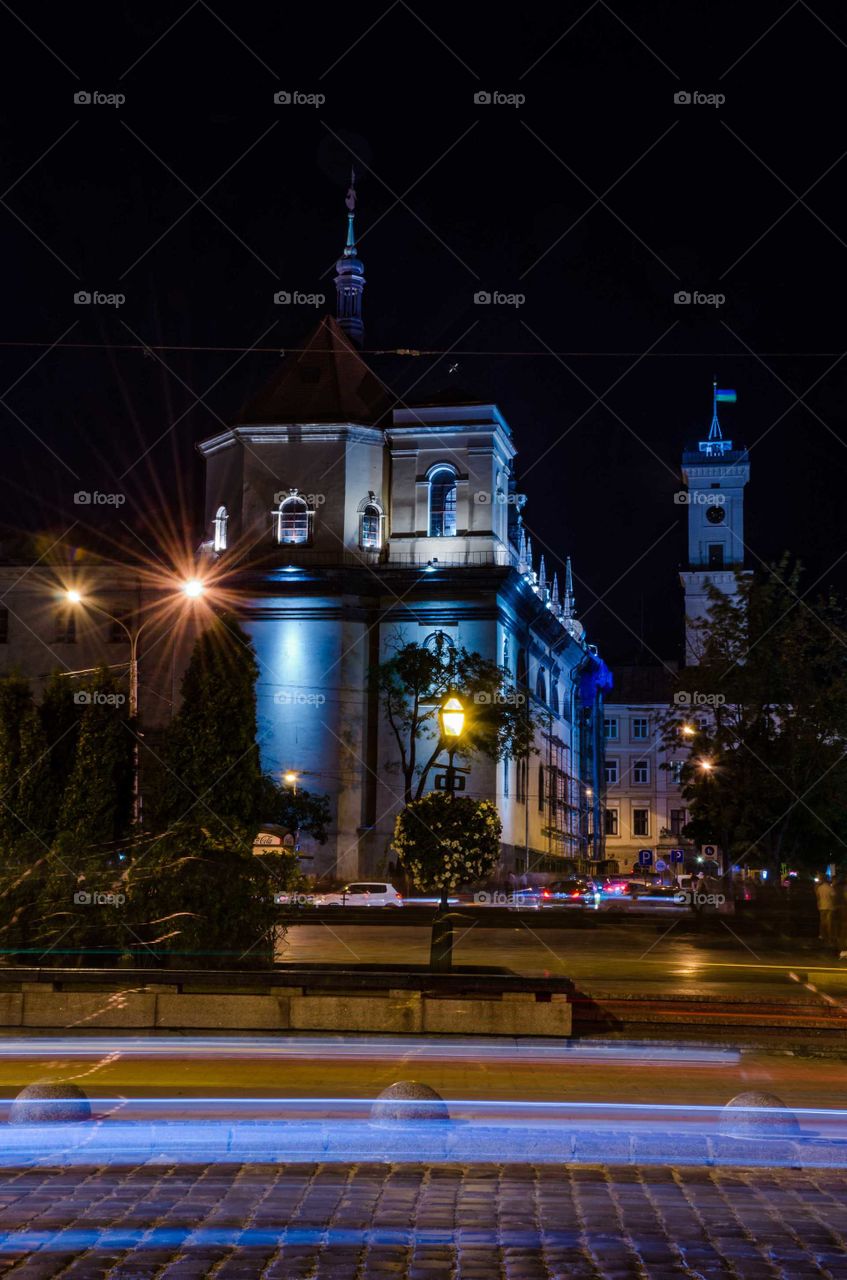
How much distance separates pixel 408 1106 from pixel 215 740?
27998 mm

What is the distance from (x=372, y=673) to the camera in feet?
213

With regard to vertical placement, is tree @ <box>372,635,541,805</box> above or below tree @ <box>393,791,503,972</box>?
above

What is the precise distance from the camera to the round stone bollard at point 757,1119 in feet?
32.6

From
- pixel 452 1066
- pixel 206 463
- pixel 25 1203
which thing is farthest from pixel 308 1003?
pixel 206 463

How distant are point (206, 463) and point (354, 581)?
1142 cm

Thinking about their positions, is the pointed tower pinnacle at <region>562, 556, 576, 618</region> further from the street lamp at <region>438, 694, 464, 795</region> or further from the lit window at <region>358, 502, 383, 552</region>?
the street lamp at <region>438, 694, 464, 795</region>
